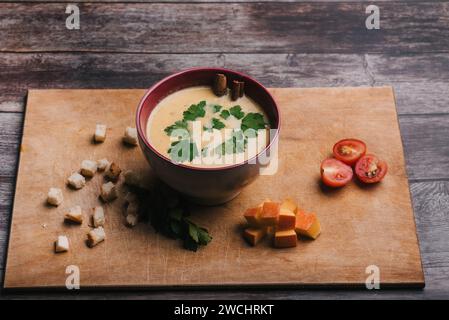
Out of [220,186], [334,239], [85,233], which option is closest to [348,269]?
[334,239]

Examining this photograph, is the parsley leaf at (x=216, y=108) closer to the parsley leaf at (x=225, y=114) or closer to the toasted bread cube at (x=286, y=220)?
the parsley leaf at (x=225, y=114)

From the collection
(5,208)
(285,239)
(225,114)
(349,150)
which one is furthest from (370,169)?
(5,208)

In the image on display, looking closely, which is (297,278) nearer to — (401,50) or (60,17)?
(401,50)

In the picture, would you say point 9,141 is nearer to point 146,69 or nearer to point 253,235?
point 146,69

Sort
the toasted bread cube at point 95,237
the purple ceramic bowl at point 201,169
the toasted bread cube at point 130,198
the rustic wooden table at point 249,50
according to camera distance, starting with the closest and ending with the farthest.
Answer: the purple ceramic bowl at point 201,169, the toasted bread cube at point 95,237, the toasted bread cube at point 130,198, the rustic wooden table at point 249,50

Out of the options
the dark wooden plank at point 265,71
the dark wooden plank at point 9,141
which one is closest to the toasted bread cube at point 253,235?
the dark wooden plank at point 265,71

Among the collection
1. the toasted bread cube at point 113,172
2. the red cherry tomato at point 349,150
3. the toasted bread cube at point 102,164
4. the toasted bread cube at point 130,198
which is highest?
the red cherry tomato at point 349,150

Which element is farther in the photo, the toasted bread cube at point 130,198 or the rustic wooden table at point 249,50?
the rustic wooden table at point 249,50
